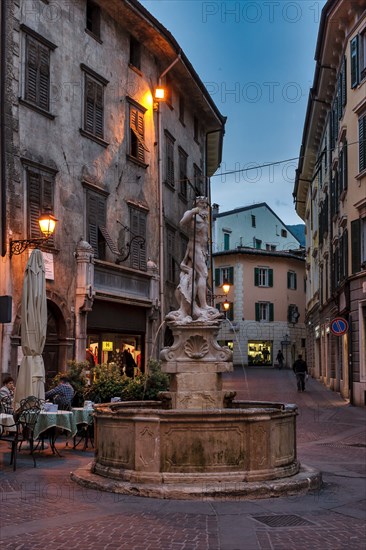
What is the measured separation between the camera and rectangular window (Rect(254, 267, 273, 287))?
63.0 m

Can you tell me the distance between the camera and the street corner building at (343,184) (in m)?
25.5

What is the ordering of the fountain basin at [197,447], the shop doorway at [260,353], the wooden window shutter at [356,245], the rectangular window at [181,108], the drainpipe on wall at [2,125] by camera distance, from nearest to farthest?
the fountain basin at [197,447]
the drainpipe on wall at [2,125]
the wooden window shutter at [356,245]
the rectangular window at [181,108]
the shop doorway at [260,353]

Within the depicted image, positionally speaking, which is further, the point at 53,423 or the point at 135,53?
the point at 135,53

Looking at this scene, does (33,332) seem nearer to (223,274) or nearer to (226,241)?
(223,274)

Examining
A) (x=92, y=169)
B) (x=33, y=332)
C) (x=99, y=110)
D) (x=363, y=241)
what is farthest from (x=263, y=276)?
(x=33, y=332)

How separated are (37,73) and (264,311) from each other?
45.8m

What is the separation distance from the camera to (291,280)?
6519cm

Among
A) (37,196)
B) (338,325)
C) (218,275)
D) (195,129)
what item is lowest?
(338,325)

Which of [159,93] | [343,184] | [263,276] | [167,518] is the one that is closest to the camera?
[167,518]

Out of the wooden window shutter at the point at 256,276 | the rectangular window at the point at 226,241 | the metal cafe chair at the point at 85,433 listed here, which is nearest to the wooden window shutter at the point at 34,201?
the metal cafe chair at the point at 85,433

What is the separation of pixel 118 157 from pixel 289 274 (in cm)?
4233

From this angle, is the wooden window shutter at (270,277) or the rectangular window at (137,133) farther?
the wooden window shutter at (270,277)

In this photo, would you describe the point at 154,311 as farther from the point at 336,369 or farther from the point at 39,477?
the point at 39,477

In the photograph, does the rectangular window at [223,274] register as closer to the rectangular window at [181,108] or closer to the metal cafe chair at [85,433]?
the rectangular window at [181,108]
